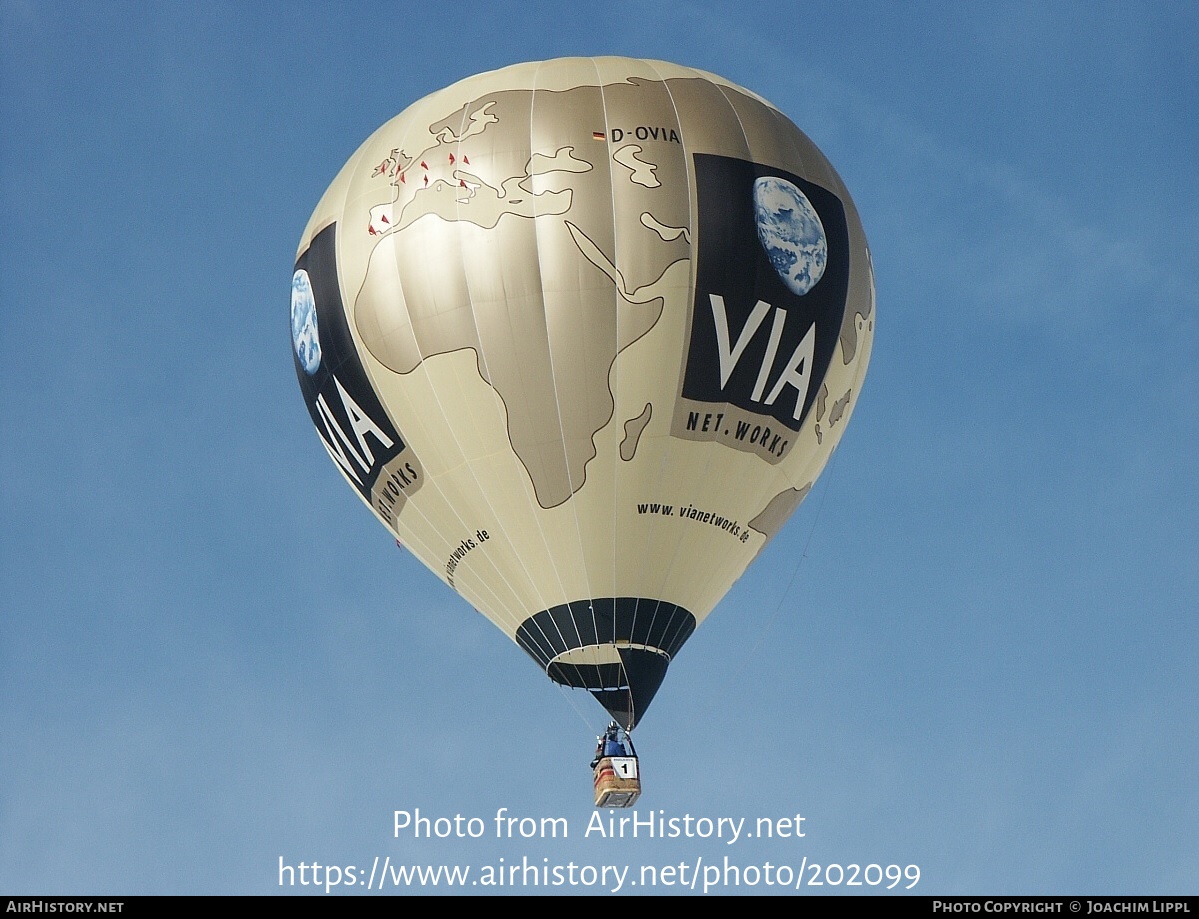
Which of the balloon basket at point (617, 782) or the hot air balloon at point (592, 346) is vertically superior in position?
the hot air balloon at point (592, 346)

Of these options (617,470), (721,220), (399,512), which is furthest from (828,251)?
(399,512)

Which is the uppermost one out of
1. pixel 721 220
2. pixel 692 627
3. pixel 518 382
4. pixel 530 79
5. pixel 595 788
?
pixel 530 79

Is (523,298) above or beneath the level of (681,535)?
above

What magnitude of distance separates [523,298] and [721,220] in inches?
96.8

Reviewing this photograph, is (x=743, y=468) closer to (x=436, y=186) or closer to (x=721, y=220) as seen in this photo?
(x=721, y=220)

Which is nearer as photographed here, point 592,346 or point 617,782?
point 617,782

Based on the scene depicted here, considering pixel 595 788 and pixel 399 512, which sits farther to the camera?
pixel 399 512

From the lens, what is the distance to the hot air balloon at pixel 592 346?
→ 2506cm

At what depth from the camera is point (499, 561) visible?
25812mm

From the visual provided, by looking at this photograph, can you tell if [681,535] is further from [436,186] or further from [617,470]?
[436,186]

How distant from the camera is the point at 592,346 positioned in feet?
82.0

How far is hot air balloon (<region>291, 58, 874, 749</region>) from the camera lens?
2506cm

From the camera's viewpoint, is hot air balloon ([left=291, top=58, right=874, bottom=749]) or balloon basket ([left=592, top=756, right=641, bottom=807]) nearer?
balloon basket ([left=592, top=756, right=641, bottom=807])

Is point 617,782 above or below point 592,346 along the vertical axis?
below
